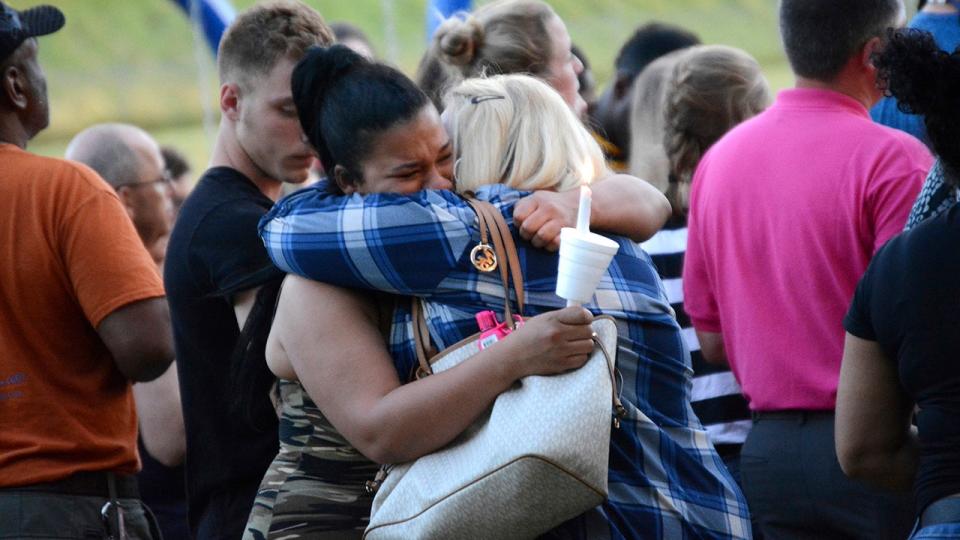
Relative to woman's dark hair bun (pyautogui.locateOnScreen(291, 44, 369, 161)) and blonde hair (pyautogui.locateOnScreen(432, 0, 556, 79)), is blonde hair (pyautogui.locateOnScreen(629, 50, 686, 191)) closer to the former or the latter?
blonde hair (pyautogui.locateOnScreen(432, 0, 556, 79))

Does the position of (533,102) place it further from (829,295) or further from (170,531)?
(170,531)

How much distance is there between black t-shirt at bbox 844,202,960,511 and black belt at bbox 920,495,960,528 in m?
0.01

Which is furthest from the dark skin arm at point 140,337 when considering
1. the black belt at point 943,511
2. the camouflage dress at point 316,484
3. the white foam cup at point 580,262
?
the black belt at point 943,511

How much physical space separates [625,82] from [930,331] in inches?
115

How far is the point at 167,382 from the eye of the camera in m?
3.86

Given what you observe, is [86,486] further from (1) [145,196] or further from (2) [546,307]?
(1) [145,196]

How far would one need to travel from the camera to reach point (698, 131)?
401cm

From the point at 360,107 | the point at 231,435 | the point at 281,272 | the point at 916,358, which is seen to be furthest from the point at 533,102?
the point at 231,435

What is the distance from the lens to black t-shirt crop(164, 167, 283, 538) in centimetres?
298

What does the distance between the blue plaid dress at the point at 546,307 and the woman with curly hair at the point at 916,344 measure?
1.15 ft

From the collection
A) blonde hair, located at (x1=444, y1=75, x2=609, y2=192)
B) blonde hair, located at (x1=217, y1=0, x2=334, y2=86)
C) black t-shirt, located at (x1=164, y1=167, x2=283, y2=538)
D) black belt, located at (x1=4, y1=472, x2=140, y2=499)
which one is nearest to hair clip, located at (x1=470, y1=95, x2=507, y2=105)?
blonde hair, located at (x1=444, y1=75, x2=609, y2=192)

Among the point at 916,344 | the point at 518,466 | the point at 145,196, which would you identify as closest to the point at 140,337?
the point at 518,466

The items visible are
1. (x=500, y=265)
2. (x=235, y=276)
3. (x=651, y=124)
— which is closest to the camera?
(x=500, y=265)

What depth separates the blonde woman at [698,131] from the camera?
12.8 feet
